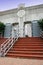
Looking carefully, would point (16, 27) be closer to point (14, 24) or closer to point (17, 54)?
point (14, 24)

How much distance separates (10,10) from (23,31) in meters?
3.36

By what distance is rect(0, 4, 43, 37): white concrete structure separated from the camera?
19859mm

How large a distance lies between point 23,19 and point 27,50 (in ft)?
28.8

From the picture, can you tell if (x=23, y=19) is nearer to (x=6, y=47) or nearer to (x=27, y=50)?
(x=6, y=47)

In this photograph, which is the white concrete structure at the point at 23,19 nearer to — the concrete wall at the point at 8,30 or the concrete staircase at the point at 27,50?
the concrete wall at the point at 8,30

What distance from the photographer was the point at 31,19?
20203 millimetres

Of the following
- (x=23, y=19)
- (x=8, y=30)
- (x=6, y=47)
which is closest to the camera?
(x=6, y=47)

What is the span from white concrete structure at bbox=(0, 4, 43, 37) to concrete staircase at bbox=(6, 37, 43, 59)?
5422 millimetres

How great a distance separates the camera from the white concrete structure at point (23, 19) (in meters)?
19.9

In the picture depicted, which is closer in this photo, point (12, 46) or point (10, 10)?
point (12, 46)

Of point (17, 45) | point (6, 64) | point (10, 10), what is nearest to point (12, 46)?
point (17, 45)

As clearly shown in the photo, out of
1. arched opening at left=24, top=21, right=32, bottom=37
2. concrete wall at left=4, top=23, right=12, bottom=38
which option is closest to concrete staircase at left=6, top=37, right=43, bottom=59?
arched opening at left=24, top=21, right=32, bottom=37

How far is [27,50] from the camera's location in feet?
40.8

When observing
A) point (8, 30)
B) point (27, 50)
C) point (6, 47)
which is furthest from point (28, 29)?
point (27, 50)
